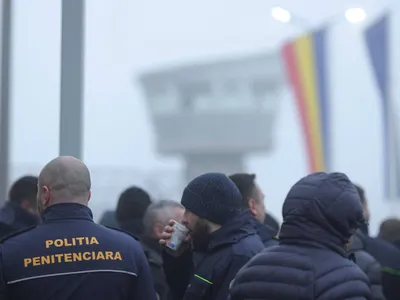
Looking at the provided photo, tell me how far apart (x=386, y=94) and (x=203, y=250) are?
7.28 meters

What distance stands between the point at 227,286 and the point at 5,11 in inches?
184

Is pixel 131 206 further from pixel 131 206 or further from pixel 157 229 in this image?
pixel 157 229

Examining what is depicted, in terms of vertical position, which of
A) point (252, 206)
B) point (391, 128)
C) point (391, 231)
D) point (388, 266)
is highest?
point (391, 128)

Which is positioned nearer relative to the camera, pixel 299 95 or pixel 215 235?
pixel 215 235

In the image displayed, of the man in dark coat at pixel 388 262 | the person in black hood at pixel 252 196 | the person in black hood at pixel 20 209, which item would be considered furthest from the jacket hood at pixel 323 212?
the person in black hood at pixel 20 209

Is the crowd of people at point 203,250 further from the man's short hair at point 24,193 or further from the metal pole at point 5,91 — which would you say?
the metal pole at point 5,91

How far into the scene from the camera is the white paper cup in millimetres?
3391

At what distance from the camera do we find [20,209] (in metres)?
4.65

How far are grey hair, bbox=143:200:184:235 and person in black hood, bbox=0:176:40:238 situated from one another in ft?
1.82

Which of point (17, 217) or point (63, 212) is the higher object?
point (63, 212)

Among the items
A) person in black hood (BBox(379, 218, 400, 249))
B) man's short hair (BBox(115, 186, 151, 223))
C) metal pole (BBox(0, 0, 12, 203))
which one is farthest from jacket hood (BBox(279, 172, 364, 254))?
metal pole (BBox(0, 0, 12, 203))

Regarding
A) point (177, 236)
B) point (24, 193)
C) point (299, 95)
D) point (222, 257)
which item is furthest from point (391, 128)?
point (222, 257)

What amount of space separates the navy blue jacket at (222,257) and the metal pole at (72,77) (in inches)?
89.2

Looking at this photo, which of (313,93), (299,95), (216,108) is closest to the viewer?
(313,93)
